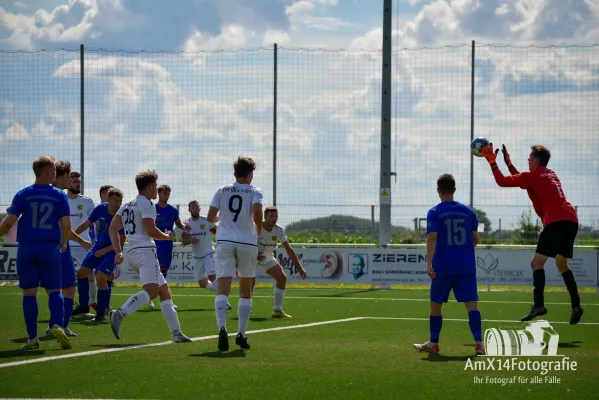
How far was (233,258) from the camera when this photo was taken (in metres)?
10.8

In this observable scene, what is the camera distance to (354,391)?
7629 mm

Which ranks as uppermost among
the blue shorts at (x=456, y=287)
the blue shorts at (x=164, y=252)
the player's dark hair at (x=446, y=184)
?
the player's dark hair at (x=446, y=184)

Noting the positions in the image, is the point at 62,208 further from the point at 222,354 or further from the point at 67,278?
the point at 222,354

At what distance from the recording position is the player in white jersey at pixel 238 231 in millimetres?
10711

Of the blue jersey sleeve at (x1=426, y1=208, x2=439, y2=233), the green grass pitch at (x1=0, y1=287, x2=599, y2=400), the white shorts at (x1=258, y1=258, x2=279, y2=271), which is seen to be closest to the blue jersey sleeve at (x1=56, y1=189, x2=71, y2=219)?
the green grass pitch at (x1=0, y1=287, x2=599, y2=400)

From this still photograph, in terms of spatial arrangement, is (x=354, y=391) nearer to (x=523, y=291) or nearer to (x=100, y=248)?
(x=100, y=248)

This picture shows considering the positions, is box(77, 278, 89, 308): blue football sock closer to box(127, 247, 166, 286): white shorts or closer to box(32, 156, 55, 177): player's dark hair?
box(127, 247, 166, 286): white shorts

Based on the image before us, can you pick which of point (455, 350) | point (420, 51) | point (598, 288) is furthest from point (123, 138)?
point (455, 350)

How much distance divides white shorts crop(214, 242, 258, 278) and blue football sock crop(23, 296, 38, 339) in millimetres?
1976

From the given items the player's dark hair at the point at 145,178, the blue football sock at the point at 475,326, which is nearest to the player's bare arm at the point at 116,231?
the player's dark hair at the point at 145,178

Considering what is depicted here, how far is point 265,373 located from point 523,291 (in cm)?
1643

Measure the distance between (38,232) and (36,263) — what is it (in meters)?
0.34

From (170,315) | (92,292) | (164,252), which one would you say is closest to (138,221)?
(170,315)

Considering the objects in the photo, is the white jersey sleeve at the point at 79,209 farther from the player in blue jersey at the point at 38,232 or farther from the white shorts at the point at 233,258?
the white shorts at the point at 233,258
